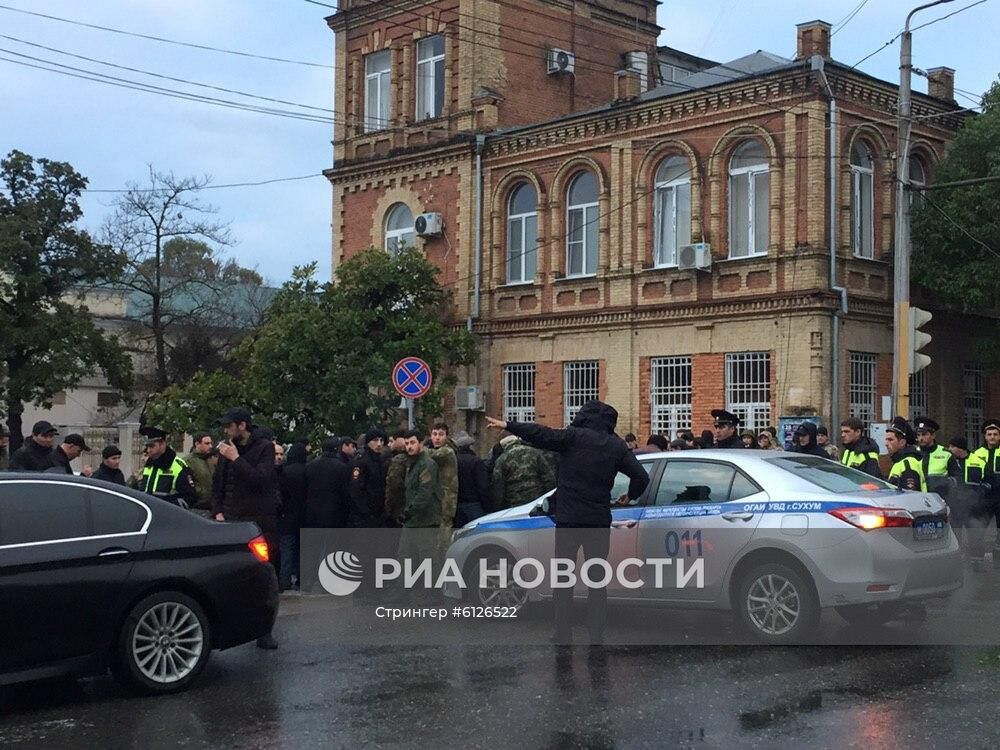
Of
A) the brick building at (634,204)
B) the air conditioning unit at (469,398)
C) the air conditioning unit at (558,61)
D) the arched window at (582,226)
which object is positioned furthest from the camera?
the air conditioning unit at (558,61)

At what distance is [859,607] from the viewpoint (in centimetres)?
1020

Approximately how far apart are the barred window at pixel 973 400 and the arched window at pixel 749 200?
18.8 ft

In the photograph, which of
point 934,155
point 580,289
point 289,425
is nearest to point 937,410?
point 934,155

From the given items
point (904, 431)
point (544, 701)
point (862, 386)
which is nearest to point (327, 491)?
point (544, 701)

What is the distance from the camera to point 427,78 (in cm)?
3191

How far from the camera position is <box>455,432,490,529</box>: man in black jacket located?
13859mm

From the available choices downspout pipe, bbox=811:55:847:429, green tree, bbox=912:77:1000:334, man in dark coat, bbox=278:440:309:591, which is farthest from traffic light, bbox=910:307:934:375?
man in dark coat, bbox=278:440:309:591

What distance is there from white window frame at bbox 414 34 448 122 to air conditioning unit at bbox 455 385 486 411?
666 cm

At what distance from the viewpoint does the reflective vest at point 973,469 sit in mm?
15574

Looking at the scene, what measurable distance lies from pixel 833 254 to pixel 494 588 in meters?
14.9

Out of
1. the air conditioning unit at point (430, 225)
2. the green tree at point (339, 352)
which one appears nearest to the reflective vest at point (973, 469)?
the green tree at point (339, 352)

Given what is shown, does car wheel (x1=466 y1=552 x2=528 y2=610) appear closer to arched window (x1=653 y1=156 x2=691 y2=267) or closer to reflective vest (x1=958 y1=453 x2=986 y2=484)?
reflective vest (x1=958 y1=453 x2=986 y2=484)

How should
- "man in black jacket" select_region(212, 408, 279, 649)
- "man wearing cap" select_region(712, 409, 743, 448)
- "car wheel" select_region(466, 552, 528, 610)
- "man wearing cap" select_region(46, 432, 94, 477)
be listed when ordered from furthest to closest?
"man wearing cap" select_region(712, 409, 743, 448)
"man wearing cap" select_region(46, 432, 94, 477)
"car wheel" select_region(466, 552, 528, 610)
"man in black jacket" select_region(212, 408, 279, 649)

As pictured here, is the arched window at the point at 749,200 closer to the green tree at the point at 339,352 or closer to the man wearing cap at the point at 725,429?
the green tree at the point at 339,352
